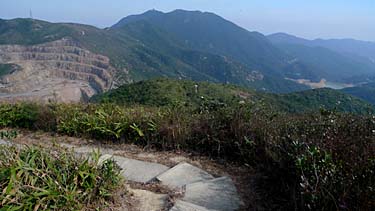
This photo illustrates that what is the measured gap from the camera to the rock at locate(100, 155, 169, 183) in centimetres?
398

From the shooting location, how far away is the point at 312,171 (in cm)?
280

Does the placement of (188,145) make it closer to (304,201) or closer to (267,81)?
(304,201)

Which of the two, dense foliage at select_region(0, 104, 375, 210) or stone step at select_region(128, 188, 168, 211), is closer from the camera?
dense foliage at select_region(0, 104, 375, 210)

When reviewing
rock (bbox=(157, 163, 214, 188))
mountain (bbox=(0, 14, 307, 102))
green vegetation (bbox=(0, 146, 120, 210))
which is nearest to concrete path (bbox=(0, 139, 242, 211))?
rock (bbox=(157, 163, 214, 188))

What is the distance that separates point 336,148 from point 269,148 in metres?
0.69

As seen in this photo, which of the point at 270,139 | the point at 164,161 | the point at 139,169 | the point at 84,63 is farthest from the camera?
the point at 84,63

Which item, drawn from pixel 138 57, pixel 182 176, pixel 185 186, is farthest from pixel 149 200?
pixel 138 57

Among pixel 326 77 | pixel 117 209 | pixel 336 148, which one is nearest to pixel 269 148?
pixel 336 148

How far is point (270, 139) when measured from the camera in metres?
3.83

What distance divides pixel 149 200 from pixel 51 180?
857mm

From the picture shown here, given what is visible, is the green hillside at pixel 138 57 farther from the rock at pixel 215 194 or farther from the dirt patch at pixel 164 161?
the rock at pixel 215 194

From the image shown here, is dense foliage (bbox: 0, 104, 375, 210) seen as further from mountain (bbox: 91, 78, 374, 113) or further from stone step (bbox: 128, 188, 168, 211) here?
mountain (bbox: 91, 78, 374, 113)

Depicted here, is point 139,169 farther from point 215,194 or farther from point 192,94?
point 192,94

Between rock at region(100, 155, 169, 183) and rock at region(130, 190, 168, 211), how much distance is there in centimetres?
50
